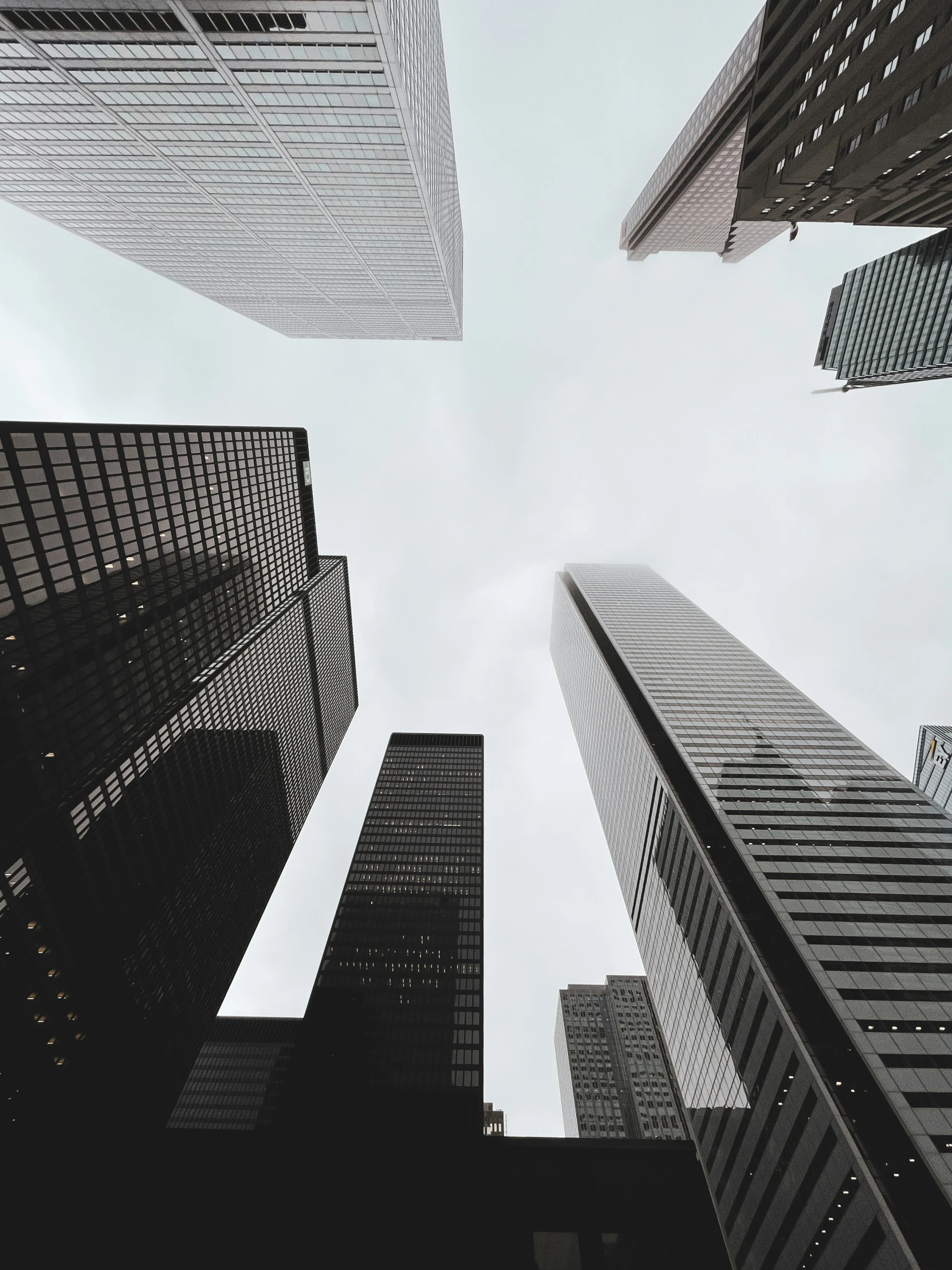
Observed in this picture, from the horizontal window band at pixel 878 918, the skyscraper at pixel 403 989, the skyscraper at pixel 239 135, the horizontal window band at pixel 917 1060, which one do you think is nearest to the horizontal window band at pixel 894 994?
the horizontal window band at pixel 917 1060

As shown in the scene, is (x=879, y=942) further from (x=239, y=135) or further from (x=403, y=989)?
(x=239, y=135)

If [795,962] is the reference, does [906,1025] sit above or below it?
above

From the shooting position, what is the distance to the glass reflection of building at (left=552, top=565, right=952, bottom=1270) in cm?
3759

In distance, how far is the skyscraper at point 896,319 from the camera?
101m

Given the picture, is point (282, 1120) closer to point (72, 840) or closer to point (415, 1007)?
point (415, 1007)

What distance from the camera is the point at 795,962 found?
49531 mm

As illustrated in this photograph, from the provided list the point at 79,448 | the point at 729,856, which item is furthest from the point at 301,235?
the point at 729,856

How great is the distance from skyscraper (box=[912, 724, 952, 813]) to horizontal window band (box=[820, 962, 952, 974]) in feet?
390

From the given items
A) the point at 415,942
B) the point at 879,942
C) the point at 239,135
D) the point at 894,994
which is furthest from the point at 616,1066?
the point at 239,135

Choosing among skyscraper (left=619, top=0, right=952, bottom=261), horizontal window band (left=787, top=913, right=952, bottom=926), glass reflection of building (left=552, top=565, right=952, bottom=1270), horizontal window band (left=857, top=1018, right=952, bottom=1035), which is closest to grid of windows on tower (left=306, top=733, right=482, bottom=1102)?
glass reflection of building (left=552, top=565, right=952, bottom=1270)

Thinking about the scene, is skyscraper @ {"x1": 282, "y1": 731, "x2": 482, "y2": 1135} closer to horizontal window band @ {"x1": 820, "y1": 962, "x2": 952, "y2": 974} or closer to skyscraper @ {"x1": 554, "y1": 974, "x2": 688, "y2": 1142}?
horizontal window band @ {"x1": 820, "y1": 962, "x2": 952, "y2": 974}

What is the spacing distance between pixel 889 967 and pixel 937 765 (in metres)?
140

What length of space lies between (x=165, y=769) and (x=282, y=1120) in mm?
47233

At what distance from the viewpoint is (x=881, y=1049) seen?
40781mm
